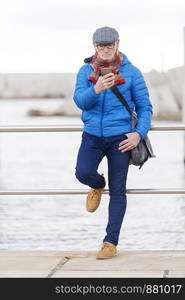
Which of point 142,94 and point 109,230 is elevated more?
point 142,94

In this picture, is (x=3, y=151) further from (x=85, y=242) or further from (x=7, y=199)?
(x=85, y=242)

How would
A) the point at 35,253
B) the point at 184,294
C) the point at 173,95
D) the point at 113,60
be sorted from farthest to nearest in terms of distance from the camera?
the point at 173,95
the point at 35,253
the point at 113,60
the point at 184,294

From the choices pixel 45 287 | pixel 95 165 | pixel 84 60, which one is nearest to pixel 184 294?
pixel 45 287

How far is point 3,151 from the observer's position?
5519cm

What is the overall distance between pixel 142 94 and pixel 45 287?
1481 millimetres

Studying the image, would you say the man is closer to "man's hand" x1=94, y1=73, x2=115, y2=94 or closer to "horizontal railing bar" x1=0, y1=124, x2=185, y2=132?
"man's hand" x1=94, y1=73, x2=115, y2=94

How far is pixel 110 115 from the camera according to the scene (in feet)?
21.1

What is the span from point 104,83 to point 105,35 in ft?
1.02

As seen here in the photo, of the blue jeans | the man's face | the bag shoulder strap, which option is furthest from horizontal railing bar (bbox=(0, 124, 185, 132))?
the man's face

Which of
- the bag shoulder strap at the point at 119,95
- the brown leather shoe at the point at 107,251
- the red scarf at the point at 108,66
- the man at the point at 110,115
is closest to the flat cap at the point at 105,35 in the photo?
the man at the point at 110,115

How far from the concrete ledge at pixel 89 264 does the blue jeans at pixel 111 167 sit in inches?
8.4

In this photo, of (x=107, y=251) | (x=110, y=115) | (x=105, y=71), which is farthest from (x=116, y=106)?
(x=107, y=251)

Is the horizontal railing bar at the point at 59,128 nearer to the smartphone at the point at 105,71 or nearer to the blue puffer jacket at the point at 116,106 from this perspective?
the blue puffer jacket at the point at 116,106

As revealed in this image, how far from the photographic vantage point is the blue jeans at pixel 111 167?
6.54 m
